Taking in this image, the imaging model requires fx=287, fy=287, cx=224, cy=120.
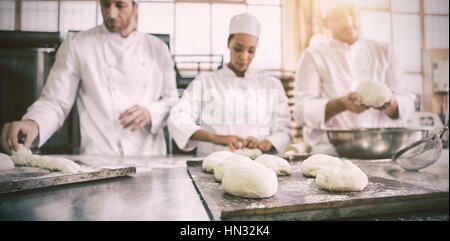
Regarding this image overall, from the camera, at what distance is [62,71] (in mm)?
1655

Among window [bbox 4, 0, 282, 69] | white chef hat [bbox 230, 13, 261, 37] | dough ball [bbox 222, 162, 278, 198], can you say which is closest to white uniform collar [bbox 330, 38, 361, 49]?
window [bbox 4, 0, 282, 69]

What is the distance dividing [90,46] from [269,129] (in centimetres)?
126

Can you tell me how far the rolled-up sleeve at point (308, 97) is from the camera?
1649 millimetres

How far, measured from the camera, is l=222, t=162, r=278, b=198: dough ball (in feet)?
2.16

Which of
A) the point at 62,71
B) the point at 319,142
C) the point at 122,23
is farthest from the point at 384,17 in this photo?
the point at 62,71

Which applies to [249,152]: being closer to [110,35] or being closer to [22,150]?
[22,150]

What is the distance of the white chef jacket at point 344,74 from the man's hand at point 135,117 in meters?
0.91

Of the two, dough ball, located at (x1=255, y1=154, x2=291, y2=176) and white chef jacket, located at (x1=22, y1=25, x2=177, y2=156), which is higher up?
white chef jacket, located at (x1=22, y1=25, x2=177, y2=156)

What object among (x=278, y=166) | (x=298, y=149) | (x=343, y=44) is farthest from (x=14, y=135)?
(x=343, y=44)

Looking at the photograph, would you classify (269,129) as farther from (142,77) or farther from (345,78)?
(142,77)

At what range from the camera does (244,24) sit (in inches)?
69.7

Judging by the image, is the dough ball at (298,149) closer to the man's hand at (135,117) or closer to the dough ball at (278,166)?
the dough ball at (278,166)

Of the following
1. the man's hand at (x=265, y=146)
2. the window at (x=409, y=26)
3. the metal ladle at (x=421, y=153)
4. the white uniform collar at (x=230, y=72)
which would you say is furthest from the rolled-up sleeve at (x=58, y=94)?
the window at (x=409, y=26)

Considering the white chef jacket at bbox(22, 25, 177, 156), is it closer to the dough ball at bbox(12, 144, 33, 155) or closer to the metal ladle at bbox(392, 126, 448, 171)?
the dough ball at bbox(12, 144, 33, 155)
